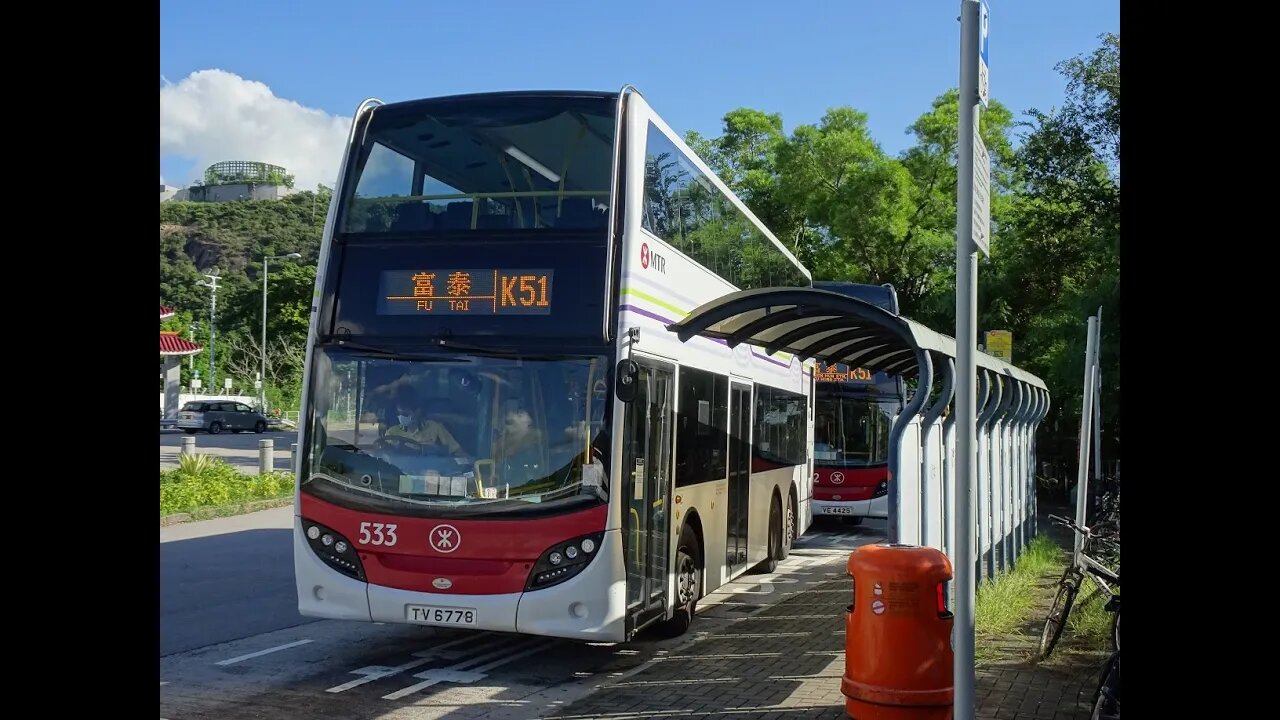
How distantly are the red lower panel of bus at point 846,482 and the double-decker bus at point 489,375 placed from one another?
11.5 metres

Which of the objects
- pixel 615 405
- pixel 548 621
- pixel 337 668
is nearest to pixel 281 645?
pixel 337 668

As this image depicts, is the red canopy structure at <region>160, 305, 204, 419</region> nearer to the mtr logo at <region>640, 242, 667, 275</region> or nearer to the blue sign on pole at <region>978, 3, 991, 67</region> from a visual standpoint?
the mtr logo at <region>640, 242, 667, 275</region>

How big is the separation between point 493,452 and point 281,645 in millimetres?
3053

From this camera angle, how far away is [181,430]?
5266cm

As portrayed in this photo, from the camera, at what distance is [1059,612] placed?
875 centimetres

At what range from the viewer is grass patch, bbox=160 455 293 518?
21.0 metres

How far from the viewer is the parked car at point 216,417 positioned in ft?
175

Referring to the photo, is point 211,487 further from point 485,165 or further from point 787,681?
point 787,681

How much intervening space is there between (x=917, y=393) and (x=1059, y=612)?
78.0 inches

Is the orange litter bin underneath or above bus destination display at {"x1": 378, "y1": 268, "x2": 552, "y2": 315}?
underneath

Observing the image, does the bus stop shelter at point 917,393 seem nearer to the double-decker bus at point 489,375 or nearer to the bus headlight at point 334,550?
the double-decker bus at point 489,375

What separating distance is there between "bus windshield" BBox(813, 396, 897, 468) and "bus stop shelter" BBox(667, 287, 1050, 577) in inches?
162

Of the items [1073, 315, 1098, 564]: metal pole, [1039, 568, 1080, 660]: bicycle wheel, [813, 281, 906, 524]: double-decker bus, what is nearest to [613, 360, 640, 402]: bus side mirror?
[1039, 568, 1080, 660]: bicycle wheel

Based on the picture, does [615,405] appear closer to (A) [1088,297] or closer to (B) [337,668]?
(B) [337,668]
